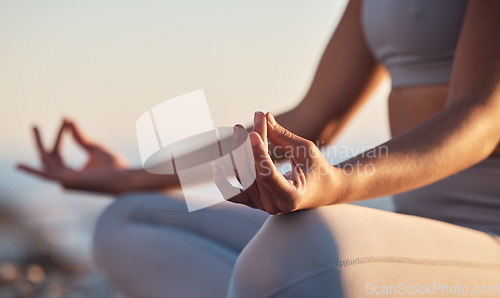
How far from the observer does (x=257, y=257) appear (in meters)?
0.76

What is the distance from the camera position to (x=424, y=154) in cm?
88

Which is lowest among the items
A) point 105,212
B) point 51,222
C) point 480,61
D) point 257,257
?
point 51,222

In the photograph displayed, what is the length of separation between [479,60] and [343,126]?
2.28ft

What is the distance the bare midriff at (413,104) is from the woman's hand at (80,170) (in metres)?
0.83

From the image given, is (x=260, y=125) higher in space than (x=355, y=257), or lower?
higher

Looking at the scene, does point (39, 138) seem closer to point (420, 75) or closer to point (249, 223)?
point (249, 223)

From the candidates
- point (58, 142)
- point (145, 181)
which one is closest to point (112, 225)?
point (145, 181)

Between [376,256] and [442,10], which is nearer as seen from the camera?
[376,256]

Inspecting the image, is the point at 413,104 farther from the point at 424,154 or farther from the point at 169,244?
the point at 169,244

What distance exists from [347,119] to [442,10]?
0.51 metres

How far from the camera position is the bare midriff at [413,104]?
130 centimetres

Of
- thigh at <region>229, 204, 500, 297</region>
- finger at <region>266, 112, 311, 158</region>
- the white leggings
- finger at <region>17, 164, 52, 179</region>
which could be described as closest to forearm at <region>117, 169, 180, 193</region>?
finger at <region>17, 164, 52, 179</region>

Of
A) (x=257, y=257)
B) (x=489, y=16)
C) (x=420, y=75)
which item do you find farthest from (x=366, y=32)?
(x=257, y=257)

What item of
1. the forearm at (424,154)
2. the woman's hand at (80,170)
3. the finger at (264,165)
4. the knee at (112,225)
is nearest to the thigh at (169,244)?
the knee at (112,225)
